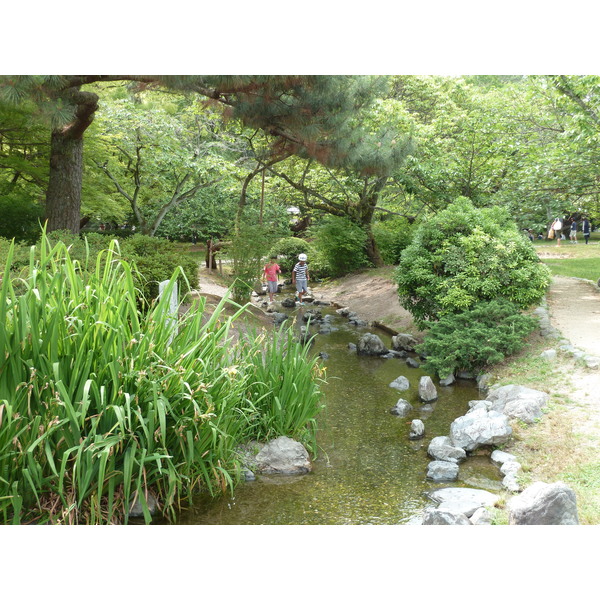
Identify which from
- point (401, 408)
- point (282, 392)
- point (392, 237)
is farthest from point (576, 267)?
point (282, 392)

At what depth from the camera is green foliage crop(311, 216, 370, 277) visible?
13.4m

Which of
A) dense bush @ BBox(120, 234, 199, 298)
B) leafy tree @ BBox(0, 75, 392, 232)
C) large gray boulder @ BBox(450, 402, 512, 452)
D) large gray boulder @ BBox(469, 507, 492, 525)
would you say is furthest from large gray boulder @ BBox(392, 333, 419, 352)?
large gray boulder @ BBox(469, 507, 492, 525)

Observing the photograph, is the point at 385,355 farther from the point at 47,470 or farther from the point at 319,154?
the point at 47,470

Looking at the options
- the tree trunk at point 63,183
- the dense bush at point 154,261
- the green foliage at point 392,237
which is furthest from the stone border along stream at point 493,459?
the green foliage at point 392,237

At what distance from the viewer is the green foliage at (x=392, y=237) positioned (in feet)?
44.0

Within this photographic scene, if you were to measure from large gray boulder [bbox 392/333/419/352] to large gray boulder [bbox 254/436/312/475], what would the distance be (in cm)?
399

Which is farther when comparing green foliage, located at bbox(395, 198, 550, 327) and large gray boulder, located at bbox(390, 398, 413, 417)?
green foliage, located at bbox(395, 198, 550, 327)

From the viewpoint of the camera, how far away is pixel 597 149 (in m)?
7.14

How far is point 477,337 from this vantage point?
21.0 feet

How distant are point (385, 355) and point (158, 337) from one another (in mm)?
4810

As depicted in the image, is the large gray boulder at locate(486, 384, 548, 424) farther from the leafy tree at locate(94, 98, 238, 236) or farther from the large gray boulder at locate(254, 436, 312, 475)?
the leafy tree at locate(94, 98, 238, 236)

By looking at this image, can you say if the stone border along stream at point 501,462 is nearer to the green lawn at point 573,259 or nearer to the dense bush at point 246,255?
the dense bush at point 246,255

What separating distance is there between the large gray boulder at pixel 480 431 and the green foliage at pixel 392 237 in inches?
347
